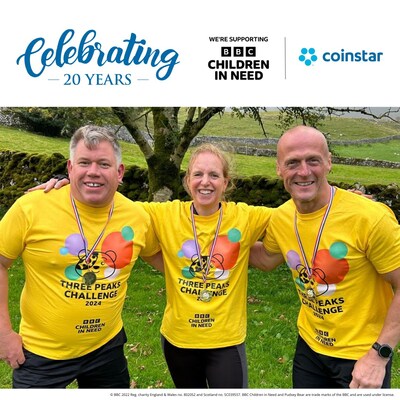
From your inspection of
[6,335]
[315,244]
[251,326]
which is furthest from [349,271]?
[251,326]

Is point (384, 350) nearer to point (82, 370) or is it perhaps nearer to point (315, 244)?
point (315, 244)

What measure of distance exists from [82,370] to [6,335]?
0.65 meters

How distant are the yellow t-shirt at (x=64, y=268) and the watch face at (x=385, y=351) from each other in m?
1.97

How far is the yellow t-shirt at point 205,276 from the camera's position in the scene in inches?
140

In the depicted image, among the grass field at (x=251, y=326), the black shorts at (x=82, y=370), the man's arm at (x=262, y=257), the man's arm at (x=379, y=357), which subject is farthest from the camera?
the grass field at (x=251, y=326)

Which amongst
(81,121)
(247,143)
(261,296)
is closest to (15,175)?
(81,121)

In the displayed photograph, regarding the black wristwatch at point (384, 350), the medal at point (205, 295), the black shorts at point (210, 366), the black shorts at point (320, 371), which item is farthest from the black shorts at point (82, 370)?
the black wristwatch at point (384, 350)

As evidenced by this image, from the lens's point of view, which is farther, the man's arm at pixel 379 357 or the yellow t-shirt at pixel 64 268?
the yellow t-shirt at pixel 64 268

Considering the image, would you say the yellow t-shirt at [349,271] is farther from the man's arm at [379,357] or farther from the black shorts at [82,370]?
the black shorts at [82,370]

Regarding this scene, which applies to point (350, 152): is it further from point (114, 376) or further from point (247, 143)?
point (114, 376)

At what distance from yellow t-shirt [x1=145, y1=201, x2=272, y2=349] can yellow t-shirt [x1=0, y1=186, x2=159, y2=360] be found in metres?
0.38

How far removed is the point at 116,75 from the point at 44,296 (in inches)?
142

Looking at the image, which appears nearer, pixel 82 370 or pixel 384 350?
pixel 384 350

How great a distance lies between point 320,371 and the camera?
3496 millimetres
